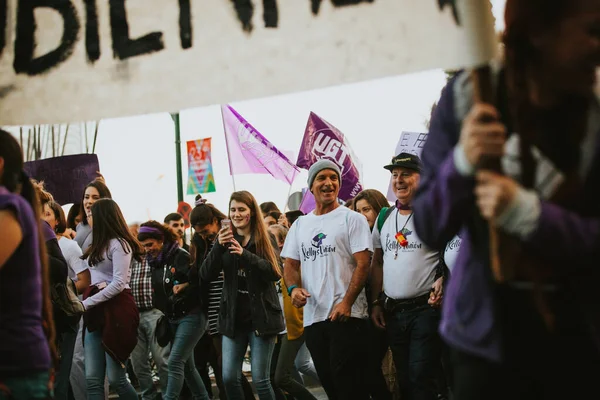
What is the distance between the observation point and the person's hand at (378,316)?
6.58 meters

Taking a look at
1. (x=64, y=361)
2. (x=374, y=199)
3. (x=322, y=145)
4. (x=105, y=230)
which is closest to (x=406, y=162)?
(x=374, y=199)

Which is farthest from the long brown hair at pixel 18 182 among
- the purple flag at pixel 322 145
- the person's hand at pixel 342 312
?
the purple flag at pixel 322 145

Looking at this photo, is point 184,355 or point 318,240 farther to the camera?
point 184,355

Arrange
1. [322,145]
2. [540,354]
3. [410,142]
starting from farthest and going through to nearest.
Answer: [322,145], [410,142], [540,354]

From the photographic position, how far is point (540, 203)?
196cm

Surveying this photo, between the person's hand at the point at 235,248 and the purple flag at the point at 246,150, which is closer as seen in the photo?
the person's hand at the point at 235,248

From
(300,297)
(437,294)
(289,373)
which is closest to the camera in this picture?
(437,294)

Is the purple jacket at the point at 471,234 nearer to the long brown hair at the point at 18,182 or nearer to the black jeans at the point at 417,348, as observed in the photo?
the long brown hair at the point at 18,182

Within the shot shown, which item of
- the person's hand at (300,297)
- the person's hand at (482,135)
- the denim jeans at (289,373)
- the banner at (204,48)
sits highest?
the banner at (204,48)

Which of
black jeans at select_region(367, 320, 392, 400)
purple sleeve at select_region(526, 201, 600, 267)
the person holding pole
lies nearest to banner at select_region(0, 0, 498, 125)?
the person holding pole

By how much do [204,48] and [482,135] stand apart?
1.00 m

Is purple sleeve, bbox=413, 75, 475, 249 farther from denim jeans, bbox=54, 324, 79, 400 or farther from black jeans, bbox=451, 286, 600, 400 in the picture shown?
denim jeans, bbox=54, 324, 79, 400

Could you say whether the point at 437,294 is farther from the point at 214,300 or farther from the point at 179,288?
the point at 179,288

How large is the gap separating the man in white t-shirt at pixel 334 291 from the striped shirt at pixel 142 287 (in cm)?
244
